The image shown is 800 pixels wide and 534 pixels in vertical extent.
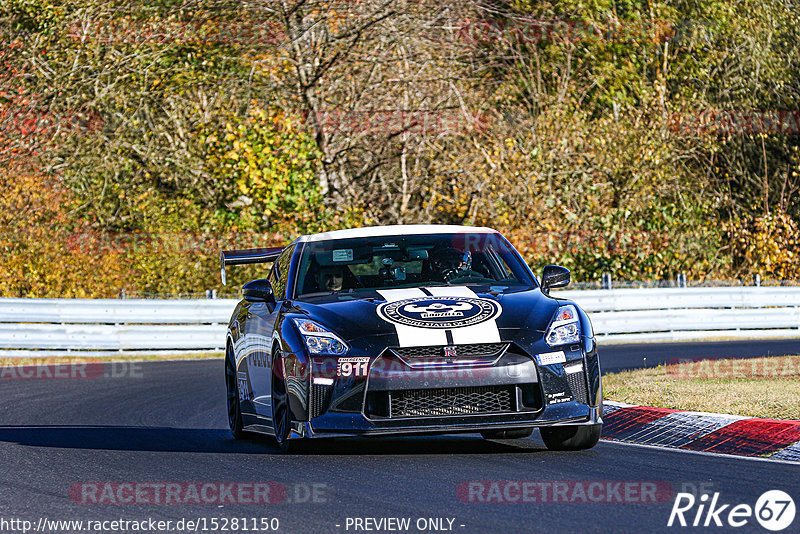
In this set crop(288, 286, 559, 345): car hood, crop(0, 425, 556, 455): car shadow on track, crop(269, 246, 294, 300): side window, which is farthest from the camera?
crop(269, 246, 294, 300): side window

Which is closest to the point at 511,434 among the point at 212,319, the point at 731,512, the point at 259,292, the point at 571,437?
the point at 571,437

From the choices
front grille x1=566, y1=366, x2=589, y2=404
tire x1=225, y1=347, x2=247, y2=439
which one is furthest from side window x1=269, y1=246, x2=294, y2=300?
front grille x1=566, y1=366, x2=589, y2=404

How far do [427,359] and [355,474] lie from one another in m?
0.82

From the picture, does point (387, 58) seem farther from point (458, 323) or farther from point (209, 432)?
point (458, 323)

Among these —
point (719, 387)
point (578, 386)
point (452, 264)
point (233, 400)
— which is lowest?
point (719, 387)

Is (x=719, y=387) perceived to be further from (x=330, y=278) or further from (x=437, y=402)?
(x=437, y=402)

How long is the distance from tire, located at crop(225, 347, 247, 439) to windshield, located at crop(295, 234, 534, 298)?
4.76 feet

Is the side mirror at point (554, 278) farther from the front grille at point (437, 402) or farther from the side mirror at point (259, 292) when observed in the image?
the side mirror at point (259, 292)

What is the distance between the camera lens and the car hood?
321 inches

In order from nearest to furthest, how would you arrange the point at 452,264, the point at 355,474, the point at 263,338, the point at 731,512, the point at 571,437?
1. the point at 731,512
2. the point at 355,474
3. the point at 571,437
4. the point at 263,338
5. the point at 452,264

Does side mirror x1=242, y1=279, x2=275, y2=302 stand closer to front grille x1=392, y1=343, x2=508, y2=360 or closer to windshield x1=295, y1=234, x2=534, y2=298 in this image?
windshield x1=295, y1=234, x2=534, y2=298

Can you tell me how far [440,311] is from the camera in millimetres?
8320

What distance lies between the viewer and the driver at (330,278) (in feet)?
30.8

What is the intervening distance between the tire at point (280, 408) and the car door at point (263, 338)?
0.61ft
